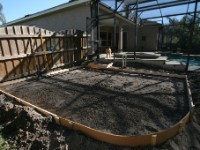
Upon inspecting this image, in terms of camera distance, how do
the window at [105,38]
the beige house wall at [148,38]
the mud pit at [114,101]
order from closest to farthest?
1. the mud pit at [114,101]
2. the window at [105,38]
3. the beige house wall at [148,38]

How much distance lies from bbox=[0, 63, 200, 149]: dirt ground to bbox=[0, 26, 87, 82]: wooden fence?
3.06ft

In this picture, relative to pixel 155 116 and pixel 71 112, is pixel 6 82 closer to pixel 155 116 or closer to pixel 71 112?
pixel 71 112

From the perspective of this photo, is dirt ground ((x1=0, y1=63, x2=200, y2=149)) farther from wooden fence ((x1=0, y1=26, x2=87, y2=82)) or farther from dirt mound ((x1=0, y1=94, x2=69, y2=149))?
wooden fence ((x1=0, y1=26, x2=87, y2=82))

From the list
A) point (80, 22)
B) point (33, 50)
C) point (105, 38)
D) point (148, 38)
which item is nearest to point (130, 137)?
point (33, 50)

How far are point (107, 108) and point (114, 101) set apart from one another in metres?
0.49

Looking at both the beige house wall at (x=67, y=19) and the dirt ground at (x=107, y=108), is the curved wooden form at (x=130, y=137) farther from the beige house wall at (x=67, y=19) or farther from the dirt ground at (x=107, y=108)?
the beige house wall at (x=67, y=19)

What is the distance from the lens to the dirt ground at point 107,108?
3.03 meters

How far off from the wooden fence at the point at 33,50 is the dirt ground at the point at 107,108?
36.7 inches

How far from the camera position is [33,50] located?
24.2 ft

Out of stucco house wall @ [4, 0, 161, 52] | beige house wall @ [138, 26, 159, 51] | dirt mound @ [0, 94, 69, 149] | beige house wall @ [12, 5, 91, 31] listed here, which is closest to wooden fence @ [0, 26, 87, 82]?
beige house wall @ [12, 5, 91, 31]

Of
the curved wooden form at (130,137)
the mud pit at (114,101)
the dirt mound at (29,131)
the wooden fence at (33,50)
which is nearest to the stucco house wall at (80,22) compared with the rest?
the wooden fence at (33,50)

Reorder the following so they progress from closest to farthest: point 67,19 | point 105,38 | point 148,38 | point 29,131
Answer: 1. point 29,131
2. point 67,19
3. point 105,38
4. point 148,38

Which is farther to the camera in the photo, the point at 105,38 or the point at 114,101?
the point at 105,38

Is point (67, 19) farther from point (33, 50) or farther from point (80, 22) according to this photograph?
point (33, 50)
